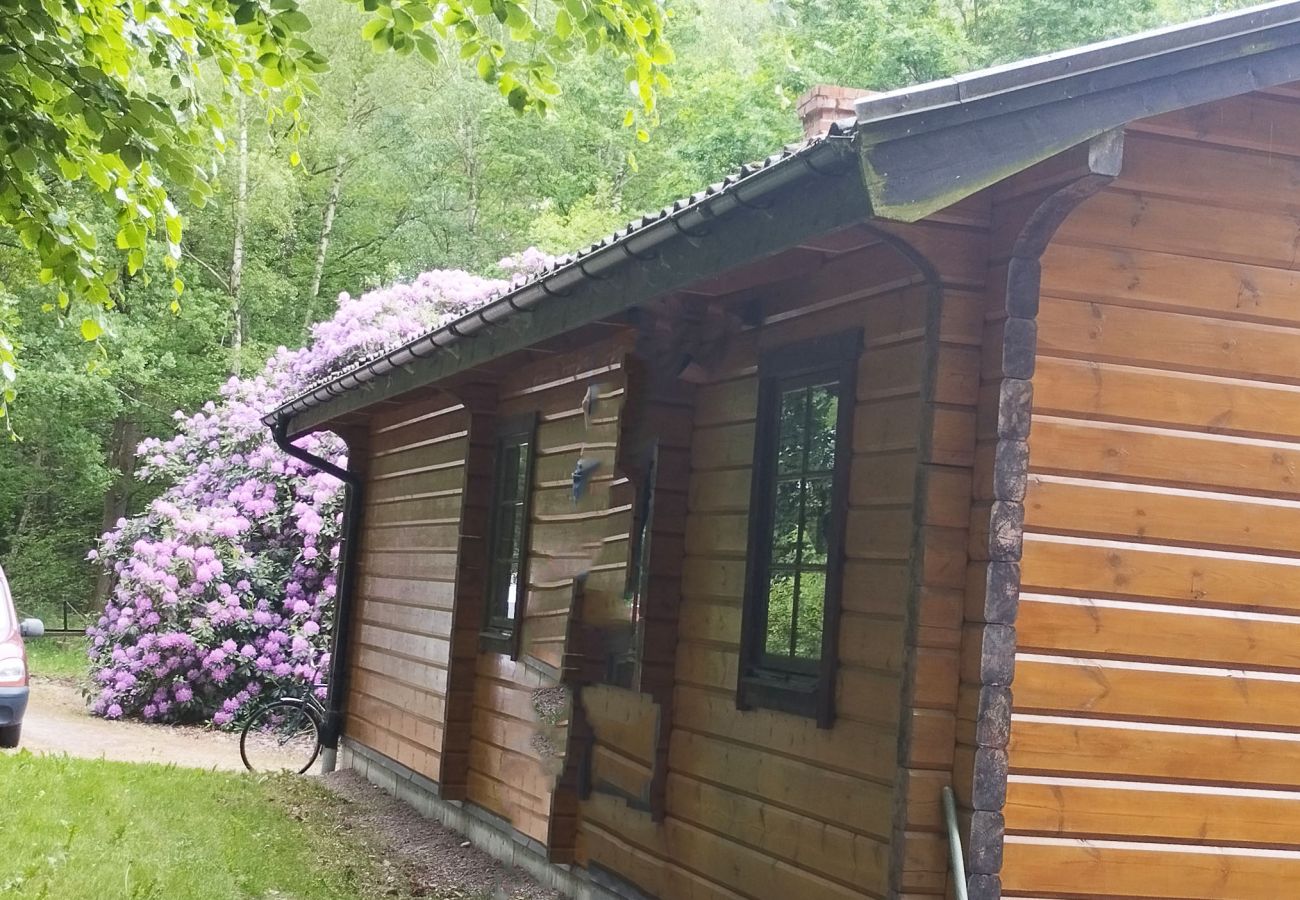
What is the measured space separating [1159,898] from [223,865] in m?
5.17

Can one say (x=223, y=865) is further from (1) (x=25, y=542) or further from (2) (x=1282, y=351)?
(1) (x=25, y=542)

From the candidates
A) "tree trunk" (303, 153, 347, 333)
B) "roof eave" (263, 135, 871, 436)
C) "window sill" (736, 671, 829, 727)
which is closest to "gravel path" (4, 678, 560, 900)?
"window sill" (736, 671, 829, 727)

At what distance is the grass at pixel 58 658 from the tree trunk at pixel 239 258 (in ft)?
18.2

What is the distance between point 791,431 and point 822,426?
23 centimetres

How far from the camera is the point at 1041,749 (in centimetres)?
450

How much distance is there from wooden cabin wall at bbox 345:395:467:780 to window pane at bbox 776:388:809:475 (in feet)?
14.9

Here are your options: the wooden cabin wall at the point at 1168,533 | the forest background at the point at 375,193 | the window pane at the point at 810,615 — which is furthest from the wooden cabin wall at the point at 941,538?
the forest background at the point at 375,193

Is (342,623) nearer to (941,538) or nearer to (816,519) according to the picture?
(816,519)

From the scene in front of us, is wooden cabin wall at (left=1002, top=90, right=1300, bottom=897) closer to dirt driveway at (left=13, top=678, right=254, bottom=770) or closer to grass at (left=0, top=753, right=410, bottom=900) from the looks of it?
grass at (left=0, top=753, right=410, bottom=900)

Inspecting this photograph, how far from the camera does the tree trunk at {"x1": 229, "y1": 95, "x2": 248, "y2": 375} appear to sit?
2695cm

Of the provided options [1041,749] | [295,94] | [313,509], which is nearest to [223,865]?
[295,94]

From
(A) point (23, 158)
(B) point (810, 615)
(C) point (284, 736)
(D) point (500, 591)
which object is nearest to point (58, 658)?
(C) point (284, 736)

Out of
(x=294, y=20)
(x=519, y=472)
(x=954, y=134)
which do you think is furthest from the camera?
(x=519, y=472)

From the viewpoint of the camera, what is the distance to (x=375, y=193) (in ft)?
102
